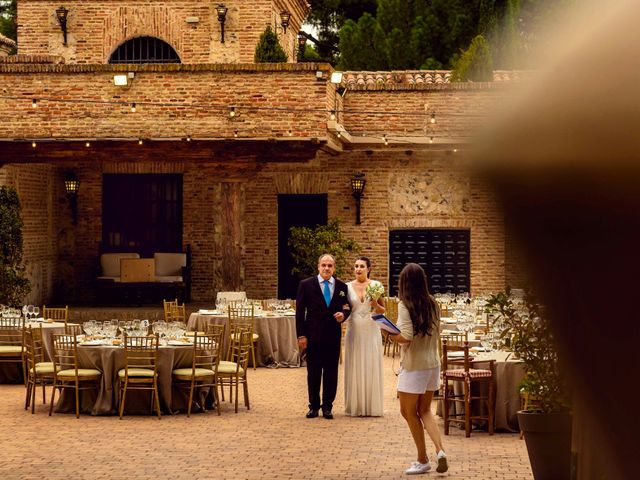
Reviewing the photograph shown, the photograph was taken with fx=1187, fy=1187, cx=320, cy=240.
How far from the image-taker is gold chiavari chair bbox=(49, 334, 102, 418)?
1245 centimetres

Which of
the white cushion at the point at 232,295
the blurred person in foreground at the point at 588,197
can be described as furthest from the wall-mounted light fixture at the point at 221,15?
the blurred person in foreground at the point at 588,197

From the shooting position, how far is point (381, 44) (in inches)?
1431

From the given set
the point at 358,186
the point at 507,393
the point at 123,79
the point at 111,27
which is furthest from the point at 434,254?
the point at 507,393

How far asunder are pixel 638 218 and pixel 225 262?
21.0m

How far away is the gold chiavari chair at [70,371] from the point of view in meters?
12.4

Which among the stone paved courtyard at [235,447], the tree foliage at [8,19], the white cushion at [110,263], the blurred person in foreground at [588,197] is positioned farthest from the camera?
the tree foliage at [8,19]

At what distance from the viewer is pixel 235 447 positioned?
34.8 ft

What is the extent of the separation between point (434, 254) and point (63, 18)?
9.64m

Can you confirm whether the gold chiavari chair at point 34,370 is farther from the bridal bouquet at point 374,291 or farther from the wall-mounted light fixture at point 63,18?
the wall-mounted light fixture at point 63,18

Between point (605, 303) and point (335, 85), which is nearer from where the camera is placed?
point (605, 303)

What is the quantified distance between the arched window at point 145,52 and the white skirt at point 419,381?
1872 centimetres

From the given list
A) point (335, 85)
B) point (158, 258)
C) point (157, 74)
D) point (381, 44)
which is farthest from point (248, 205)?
point (381, 44)

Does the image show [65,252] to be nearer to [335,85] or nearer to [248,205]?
[248,205]

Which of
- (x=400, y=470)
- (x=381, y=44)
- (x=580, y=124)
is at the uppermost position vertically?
(x=381, y=44)
